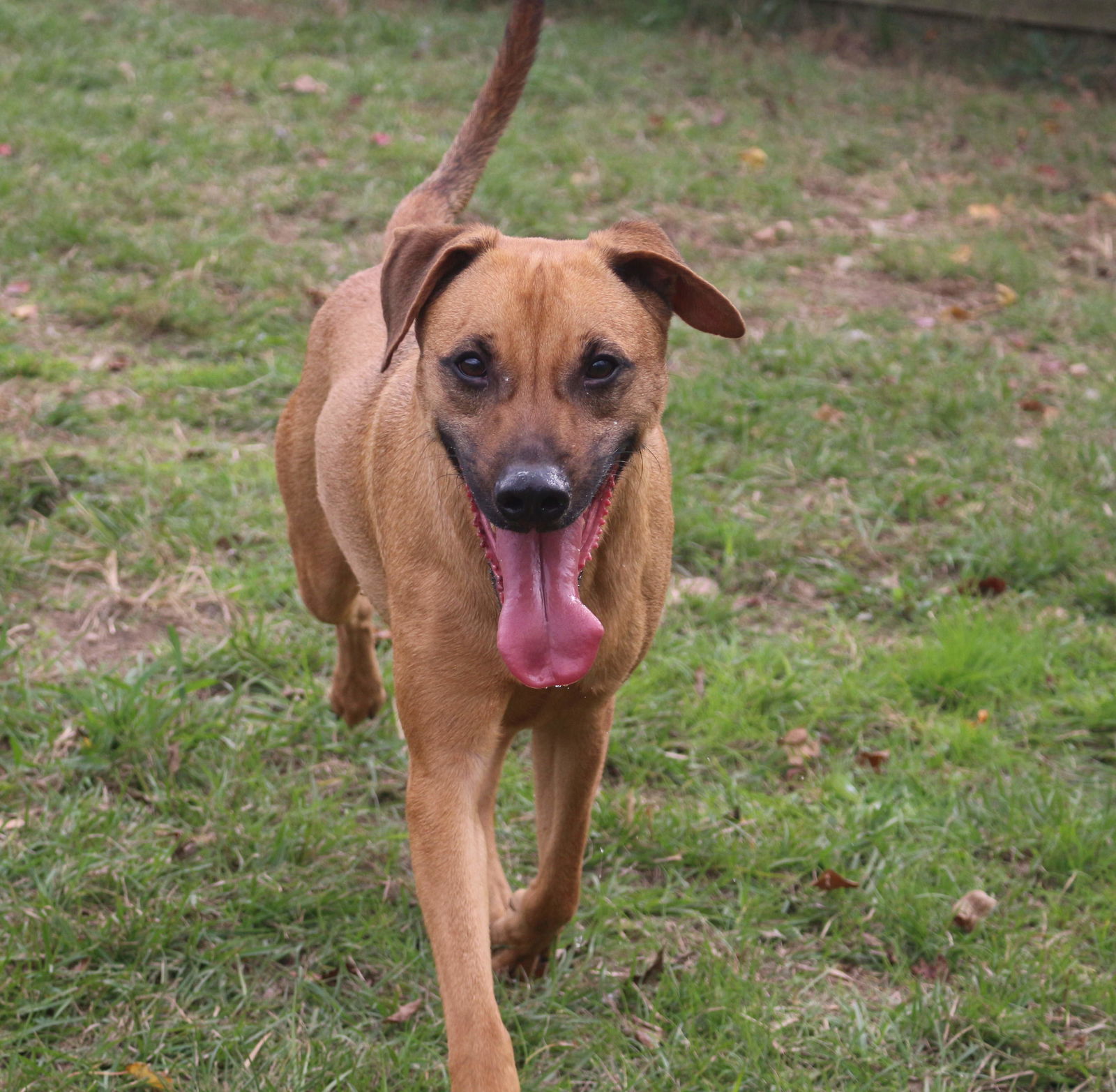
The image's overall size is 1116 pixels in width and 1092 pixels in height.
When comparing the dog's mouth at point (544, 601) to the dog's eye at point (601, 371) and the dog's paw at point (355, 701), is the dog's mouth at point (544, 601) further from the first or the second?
the dog's paw at point (355, 701)

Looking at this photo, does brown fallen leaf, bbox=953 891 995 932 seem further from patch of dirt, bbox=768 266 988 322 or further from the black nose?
patch of dirt, bbox=768 266 988 322

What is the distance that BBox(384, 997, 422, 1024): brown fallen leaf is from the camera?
125 inches

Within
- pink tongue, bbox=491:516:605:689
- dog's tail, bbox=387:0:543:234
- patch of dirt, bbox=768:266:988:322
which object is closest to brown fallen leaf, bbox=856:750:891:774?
pink tongue, bbox=491:516:605:689

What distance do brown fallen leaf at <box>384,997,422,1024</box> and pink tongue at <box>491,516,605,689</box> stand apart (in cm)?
104

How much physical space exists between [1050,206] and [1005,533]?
425 centimetres

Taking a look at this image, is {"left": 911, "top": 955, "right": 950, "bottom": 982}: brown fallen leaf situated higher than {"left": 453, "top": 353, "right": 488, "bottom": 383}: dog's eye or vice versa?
{"left": 453, "top": 353, "right": 488, "bottom": 383}: dog's eye

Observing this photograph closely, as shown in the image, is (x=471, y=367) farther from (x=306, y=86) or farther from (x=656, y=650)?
(x=306, y=86)

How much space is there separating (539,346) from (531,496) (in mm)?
362

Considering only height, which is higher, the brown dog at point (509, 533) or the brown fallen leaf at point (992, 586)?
the brown dog at point (509, 533)

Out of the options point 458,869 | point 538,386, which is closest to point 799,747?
point 458,869

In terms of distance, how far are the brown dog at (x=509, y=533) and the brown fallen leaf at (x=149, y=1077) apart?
72 centimetres

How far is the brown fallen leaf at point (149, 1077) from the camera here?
2896 mm

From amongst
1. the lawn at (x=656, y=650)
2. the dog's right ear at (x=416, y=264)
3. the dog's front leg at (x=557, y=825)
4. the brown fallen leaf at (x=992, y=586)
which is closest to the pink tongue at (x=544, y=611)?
the dog's front leg at (x=557, y=825)

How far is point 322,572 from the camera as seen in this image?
392 cm
